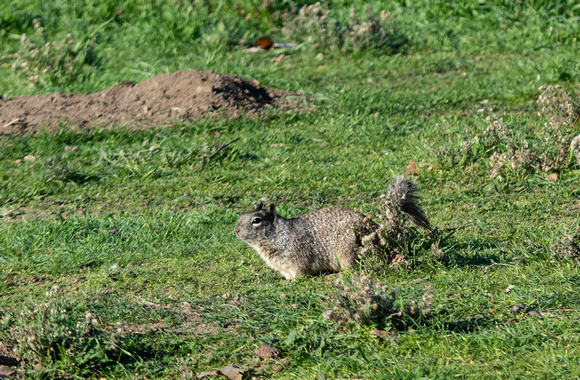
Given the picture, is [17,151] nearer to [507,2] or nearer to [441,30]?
[441,30]

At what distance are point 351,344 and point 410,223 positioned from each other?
1.69 meters

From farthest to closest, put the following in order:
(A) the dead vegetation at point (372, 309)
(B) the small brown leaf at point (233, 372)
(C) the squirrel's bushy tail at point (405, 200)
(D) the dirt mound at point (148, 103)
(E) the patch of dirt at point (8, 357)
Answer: (D) the dirt mound at point (148, 103) < (C) the squirrel's bushy tail at point (405, 200) < (E) the patch of dirt at point (8, 357) < (A) the dead vegetation at point (372, 309) < (B) the small brown leaf at point (233, 372)

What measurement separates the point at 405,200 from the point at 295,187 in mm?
2496

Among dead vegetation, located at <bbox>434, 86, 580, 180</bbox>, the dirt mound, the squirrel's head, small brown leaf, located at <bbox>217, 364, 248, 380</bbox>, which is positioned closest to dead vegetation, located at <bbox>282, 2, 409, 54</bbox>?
the dirt mound

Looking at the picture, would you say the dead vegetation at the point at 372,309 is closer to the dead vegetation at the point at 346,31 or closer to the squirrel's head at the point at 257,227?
the squirrel's head at the point at 257,227

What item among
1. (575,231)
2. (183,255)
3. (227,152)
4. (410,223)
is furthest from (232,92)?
(575,231)

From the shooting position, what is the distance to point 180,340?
4.50 metres

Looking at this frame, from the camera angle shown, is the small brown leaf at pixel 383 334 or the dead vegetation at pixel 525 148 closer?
the small brown leaf at pixel 383 334

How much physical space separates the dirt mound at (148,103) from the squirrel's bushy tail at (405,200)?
15.4 feet

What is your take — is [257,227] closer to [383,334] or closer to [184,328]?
[184,328]

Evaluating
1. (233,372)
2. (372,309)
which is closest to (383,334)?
(372,309)

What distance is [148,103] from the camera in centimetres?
1004

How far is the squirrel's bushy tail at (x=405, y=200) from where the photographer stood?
5453 mm

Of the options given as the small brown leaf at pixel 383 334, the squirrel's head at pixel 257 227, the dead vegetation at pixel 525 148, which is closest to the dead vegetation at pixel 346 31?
the dead vegetation at pixel 525 148
